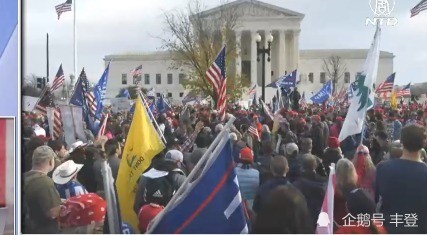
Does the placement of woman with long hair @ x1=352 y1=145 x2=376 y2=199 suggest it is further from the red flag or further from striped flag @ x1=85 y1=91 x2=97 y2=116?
striped flag @ x1=85 y1=91 x2=97 y2=116

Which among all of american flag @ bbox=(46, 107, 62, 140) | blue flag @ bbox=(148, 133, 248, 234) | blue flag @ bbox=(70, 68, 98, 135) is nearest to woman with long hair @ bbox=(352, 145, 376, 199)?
blue flag @ bbox=(148, 133, 248, 234)

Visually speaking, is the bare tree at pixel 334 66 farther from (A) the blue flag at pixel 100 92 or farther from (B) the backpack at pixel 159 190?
(B) the backpack at pixel 159 190

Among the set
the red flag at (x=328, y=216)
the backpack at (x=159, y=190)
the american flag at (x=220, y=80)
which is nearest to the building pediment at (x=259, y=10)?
the american flag at (x=220, y=80)

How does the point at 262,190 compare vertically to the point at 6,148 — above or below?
below

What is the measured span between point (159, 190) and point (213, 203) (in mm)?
1828

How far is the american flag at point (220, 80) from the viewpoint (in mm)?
12281

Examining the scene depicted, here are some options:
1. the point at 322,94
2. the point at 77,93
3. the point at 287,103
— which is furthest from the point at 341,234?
the point at 322,94

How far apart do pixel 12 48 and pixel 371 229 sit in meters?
3.16

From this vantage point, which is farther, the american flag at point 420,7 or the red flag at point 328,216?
the american flag at point 420,7

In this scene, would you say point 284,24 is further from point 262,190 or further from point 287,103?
point 262,190

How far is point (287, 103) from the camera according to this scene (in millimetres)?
21500

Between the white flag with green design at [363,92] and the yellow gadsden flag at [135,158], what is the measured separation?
2.27 m

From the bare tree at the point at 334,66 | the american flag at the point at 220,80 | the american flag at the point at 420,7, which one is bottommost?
the american flag at the point at 220,80

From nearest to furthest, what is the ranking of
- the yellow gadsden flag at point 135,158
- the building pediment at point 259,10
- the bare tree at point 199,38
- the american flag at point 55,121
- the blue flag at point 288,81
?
the yellow gadsden flag at point 135,158 < the american flag at point 55,121 < the blue flag at point 288,81 < the bare tree at point 199,38 < the building pediment at point 259,10
